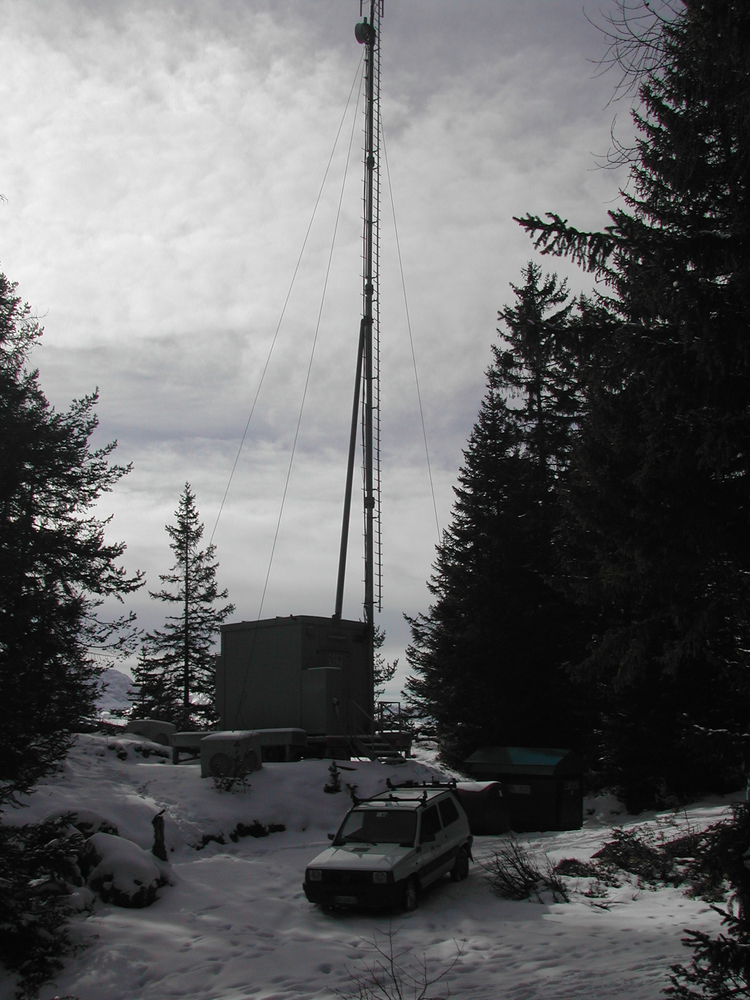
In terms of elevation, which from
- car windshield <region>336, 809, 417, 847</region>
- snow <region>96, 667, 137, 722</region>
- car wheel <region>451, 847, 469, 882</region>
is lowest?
car wheel <region>451, 847, 469, 882</region>

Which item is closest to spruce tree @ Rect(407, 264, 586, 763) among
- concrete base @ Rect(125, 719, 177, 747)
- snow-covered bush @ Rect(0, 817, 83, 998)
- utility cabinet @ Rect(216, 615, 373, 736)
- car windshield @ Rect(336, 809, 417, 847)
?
utility cabinet @ Rect(216, 615, 373, 736)

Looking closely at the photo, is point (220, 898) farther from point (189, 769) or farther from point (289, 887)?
point (189, 769)

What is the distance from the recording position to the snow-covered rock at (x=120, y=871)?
38.2 ft

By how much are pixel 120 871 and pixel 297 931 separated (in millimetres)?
2960

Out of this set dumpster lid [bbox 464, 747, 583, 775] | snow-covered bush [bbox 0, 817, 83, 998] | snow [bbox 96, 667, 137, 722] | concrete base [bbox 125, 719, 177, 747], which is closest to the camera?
snow-covered bush [bbox 0, 817, 83, 998]

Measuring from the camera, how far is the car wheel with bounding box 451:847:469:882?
45.5 ft

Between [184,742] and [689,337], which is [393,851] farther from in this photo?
[184,742]

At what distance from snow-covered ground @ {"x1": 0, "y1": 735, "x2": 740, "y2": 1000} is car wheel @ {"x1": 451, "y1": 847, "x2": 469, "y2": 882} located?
0.65 feet

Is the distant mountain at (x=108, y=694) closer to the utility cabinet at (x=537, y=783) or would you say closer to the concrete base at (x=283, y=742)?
the concrete base at (x=283, y=742)

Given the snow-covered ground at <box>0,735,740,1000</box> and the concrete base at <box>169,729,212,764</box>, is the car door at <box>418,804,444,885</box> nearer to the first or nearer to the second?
the snow-covered ground at <box>0,735,740,1000</box>

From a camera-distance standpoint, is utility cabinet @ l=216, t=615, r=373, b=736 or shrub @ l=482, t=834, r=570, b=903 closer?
shrub @ l=482, t=834, r=570, b=903

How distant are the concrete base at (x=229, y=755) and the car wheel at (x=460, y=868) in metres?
7.15

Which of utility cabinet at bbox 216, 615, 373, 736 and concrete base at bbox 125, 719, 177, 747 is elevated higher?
utility cabinet at bbox 216, 615, 373, 736

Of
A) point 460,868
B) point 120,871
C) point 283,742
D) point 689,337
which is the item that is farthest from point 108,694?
point 689,337
